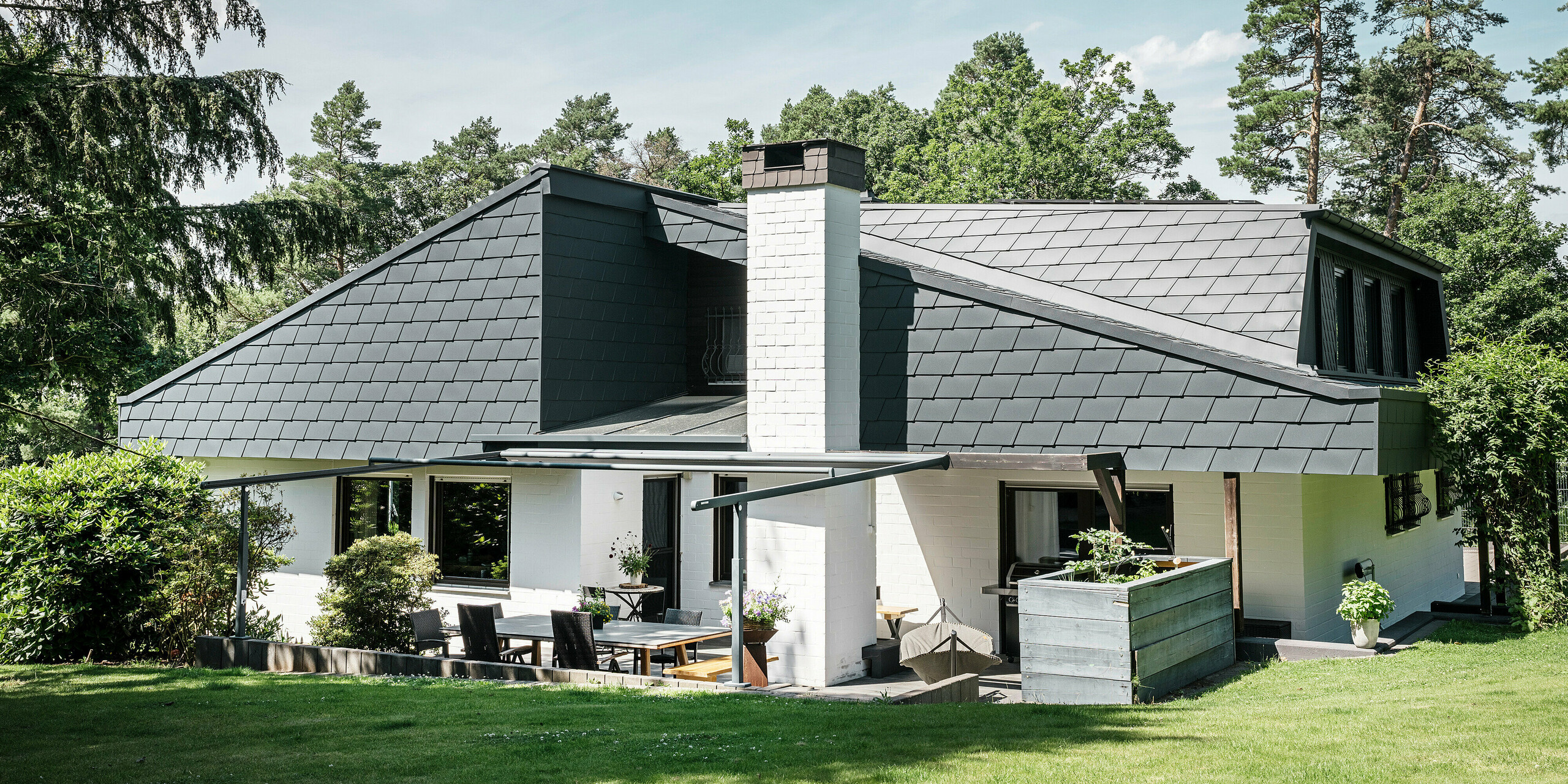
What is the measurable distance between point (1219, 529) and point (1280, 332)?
81.1 inches

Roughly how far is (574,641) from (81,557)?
491 cm

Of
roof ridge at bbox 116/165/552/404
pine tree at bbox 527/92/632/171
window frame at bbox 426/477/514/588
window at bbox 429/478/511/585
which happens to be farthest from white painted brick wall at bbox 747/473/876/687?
pine tree at bbox 527/92/632/171

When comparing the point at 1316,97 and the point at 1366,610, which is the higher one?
the point at 1316,97

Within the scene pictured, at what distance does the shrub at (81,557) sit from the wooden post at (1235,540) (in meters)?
9.73

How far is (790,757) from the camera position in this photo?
6102 millimetres

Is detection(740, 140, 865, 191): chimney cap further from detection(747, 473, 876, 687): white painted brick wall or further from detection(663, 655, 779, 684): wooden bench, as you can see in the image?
detection(663, 655, 779, 684): wooden bench

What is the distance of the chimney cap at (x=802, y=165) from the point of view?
11375 millimetres

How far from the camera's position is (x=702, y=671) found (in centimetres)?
999

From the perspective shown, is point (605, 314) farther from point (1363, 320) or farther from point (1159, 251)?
point (1363, 320)

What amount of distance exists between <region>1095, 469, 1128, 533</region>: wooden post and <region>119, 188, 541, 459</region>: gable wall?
20.0 ft

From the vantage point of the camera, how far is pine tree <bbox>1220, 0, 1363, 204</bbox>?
32.3 meters

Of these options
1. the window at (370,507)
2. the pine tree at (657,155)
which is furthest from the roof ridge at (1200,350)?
the pine tree at (657,155)

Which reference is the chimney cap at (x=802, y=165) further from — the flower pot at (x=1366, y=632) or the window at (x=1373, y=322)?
the window at (x=1373, y=322)

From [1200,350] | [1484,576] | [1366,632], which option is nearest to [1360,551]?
[1484,576]
